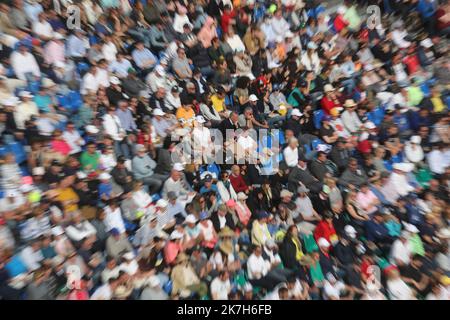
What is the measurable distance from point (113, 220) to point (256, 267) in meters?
2.12

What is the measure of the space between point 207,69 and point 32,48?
3249 millimetres

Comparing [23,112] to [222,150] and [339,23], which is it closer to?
[222,150]

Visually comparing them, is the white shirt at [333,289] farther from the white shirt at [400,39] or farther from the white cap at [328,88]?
the white shirt at [400,39]

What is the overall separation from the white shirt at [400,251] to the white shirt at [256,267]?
1.78 metres

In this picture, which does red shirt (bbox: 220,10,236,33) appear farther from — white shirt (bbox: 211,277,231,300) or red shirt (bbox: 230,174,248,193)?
white shirt (bbox: 211,277,231,300)

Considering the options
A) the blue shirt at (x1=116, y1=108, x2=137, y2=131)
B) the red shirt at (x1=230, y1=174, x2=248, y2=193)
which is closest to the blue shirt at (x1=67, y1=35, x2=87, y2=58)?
the blue shirt at (x1=116, y1=108, x2=137, y2=131)

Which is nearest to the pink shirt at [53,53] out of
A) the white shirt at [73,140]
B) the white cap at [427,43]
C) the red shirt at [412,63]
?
the white shirt at [73,140]

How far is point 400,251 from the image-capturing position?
4.78m

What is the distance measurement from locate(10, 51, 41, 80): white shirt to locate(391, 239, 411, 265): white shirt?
6.06 metres

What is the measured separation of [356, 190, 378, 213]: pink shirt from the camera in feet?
17.8

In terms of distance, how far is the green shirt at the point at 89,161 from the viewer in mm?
5273

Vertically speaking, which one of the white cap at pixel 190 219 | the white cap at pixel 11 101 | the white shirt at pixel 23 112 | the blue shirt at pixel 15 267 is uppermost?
the white cap at pixel 11 101

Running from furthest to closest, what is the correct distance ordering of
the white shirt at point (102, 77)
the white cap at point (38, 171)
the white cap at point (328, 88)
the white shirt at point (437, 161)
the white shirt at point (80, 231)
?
1. the white cap at point (328, 88)
2. the white shirt at point (102, 77)
3. the white shirt at point (437, 161)
4. the white cap at point (38, 171)
5. the white shirt at point (80, 231)

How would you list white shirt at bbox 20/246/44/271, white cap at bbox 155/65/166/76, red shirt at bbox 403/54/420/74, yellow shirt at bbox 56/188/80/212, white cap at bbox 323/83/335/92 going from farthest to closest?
1. red shirt at bbox 403/54/420/74
2. white cap at bbox 323/83/335/92
3. white cap at bbox 155/65/166/76
4. yellow shirt at bbox 56/188/80/212
5. white shirt at bbox 20/246/44/271
